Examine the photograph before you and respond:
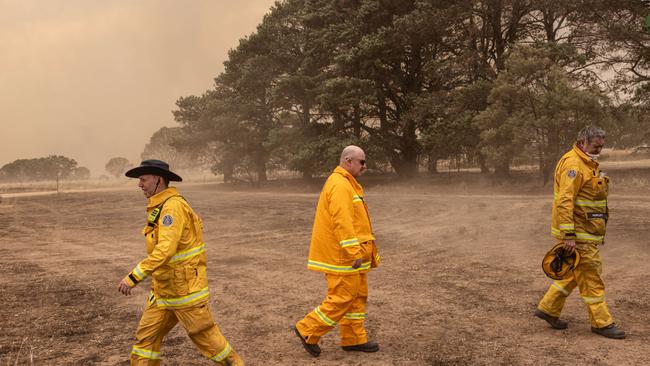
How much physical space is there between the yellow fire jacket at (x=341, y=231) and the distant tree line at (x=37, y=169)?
114958 mm

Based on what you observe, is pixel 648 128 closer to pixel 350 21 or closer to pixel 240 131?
pixel 350 21

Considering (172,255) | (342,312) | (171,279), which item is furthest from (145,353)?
(342,312)

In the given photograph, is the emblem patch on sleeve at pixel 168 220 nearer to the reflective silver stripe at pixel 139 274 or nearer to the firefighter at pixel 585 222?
the reflective silver stripe at pixel 139 274

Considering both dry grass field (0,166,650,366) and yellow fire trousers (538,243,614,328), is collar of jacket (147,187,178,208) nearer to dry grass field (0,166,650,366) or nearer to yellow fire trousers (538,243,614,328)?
Result: dry grass field (0,166,650,366)

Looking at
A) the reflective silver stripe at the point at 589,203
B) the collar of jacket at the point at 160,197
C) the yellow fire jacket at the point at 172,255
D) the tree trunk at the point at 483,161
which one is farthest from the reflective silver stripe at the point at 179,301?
the tree trunk at the point at 483,161

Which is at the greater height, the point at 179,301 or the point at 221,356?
the point at 179,301

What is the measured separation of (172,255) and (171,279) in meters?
0.19

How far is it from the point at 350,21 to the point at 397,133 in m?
7.60

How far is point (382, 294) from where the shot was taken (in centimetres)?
704

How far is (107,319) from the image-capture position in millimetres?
6094

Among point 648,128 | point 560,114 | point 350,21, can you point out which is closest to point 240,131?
point 350,21

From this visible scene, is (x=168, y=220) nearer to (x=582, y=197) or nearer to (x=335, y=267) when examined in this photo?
(x=335, y=267)

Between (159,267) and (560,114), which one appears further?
(560,114)

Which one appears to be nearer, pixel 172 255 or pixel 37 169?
pixel 172 255
